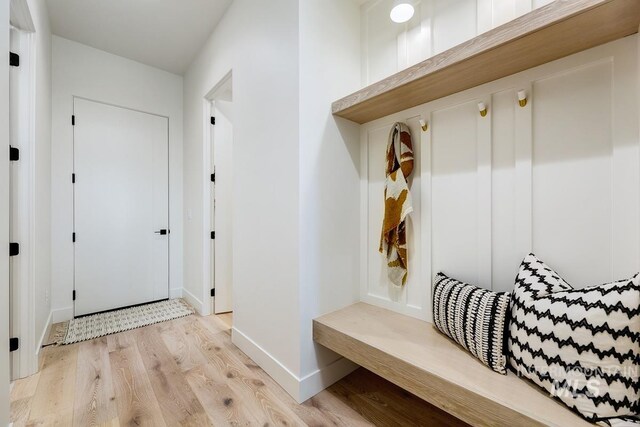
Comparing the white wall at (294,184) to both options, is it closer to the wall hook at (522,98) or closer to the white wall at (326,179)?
the white wall at (326,179)

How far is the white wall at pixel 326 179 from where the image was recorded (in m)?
1.64

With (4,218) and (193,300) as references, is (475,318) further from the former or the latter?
(193,300)

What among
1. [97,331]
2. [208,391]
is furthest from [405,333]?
[97,331]

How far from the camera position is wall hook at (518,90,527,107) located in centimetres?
125

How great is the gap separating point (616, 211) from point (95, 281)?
411 centimetres

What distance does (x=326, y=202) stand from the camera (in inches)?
69.6

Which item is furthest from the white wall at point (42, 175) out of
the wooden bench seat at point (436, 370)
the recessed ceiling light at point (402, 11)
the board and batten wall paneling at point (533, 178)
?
the board and batten wall paneling at point (533, 178)

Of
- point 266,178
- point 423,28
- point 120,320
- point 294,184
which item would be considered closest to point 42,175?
point 120,320

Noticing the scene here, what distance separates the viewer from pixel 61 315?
9.11ft

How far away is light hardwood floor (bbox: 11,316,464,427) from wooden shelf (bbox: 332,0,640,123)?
5.69ft

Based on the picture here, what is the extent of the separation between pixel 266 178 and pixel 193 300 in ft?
6.75

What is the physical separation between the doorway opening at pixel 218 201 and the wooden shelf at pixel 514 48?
1862 millimetres

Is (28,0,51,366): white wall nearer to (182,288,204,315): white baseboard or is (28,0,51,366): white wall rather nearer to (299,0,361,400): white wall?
(182,288,204,315): white baseboard

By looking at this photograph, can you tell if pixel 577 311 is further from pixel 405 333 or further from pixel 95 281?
pixel 95 281
